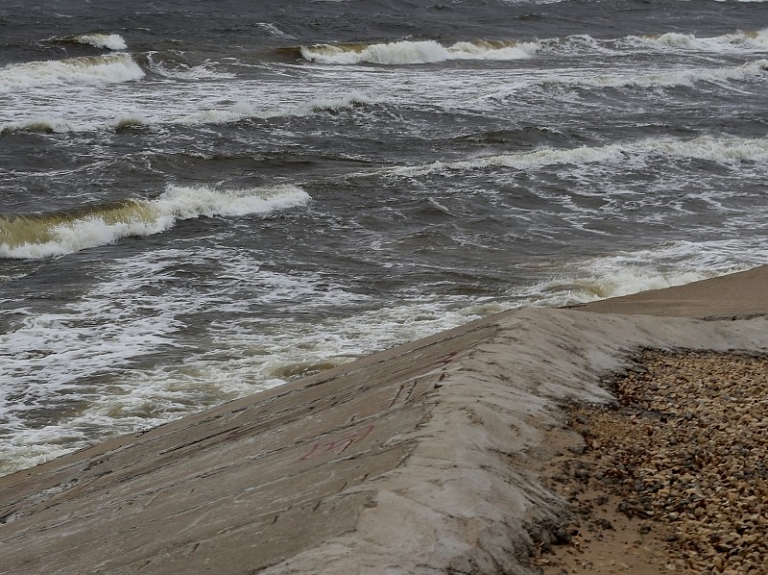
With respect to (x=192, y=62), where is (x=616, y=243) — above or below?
below

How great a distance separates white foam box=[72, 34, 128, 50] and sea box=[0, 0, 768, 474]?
16 centimetres

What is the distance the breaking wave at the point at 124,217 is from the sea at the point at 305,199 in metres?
0.04

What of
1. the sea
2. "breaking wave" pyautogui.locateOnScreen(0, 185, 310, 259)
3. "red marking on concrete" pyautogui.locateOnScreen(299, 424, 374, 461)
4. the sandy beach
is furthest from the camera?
"breaking wave" pyautogui.locateOnScreen(0, 185, 310, 259)

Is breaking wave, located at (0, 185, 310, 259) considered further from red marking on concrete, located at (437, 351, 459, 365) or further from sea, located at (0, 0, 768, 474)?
red marking on concrete, located at (437, 351, 459, 365)

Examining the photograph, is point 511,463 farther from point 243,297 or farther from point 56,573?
point 243,297

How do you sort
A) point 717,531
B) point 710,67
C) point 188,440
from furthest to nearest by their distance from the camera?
point 710,67, point 188,440, point 717,531

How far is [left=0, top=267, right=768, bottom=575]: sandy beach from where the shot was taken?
3926 mm

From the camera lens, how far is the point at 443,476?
4.19 meters

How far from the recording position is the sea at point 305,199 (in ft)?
32.1

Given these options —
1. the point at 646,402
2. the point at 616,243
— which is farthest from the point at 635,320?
the point at 616,243

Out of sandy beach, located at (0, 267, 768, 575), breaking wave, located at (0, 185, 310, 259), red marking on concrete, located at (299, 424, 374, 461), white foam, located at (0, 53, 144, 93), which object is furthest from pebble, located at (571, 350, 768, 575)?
white foam, located at (0, 53, 144, 93)

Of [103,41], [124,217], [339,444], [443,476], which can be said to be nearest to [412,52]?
[103,41]

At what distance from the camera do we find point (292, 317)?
35.2 ft

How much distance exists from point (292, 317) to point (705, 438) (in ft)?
20.8
